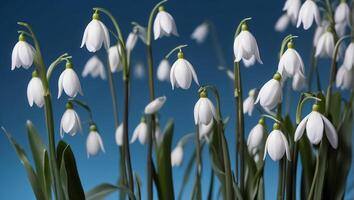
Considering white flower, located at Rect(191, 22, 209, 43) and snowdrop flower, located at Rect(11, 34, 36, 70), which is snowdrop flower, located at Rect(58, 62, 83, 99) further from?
white flower, located at Rect(191, 22, 209, 43)

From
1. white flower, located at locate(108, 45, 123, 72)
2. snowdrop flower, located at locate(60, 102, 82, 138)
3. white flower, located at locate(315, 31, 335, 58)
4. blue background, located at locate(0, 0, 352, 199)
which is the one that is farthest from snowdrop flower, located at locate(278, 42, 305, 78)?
blue background, located at locate(0, 0, 352, 199)

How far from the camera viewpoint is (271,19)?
3178 millimetres

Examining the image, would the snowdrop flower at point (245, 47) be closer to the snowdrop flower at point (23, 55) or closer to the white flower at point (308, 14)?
the white flower at point (308, 14)

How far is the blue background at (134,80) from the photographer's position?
307cm

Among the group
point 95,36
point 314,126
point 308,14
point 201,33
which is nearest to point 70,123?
point 95,36

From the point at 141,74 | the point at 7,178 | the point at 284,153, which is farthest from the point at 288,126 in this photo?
the point at 7,178

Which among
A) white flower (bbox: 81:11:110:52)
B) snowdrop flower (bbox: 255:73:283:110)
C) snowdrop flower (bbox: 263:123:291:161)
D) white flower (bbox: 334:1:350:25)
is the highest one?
white flower (bbox: 334:1:350:25)

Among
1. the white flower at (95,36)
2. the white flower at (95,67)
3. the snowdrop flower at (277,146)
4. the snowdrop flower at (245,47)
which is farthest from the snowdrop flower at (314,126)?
the white flower at (95,67)

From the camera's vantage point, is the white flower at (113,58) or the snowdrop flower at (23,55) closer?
the snowdrop flower at (23,55)

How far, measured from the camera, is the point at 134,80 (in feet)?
10.4

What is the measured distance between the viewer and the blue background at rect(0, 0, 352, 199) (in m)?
3.07

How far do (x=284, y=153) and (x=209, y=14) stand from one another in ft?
4.81

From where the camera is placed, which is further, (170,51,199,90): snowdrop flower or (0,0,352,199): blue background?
(0,0,352,199): blue background

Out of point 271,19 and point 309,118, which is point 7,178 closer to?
point 271,19
